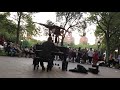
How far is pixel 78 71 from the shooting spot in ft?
39.5

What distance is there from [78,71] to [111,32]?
67.8 feet
